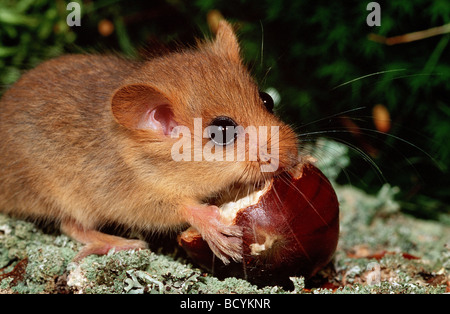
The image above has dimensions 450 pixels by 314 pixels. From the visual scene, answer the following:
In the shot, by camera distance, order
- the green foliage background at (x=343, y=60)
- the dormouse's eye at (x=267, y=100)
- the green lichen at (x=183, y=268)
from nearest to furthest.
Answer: the green lichen at (x=183, y=268)
the dormouse's eye at (x=267, y=100)
the green foliage background at (x=343, y=60)

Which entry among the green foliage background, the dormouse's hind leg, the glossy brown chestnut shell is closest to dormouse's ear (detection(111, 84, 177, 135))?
the glossy brown chestnut shell

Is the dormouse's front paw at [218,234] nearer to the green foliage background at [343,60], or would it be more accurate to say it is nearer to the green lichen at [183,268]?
the green lichen at [183,268]

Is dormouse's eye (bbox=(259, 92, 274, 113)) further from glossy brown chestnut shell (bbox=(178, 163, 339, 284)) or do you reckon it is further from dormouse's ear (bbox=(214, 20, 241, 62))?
glossy brown chestnut shell (bbox=(178, 163, 339, 284))

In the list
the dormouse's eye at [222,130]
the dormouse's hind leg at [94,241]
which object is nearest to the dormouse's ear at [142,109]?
the dormouse's eye at [222,130]

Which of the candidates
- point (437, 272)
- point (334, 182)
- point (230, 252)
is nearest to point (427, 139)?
point (334, 182)

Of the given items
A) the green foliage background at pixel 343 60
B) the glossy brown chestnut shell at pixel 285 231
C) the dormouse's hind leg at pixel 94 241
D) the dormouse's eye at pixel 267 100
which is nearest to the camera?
the glossy brown chestnut shell at pixel 285 231

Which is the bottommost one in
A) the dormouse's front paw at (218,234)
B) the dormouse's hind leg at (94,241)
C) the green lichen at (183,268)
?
the green lichen at (183,268)

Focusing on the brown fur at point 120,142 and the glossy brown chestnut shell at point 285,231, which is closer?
the glossy brown chestnut shell at point 285,231

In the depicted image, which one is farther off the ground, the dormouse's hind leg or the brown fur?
the brown fur
